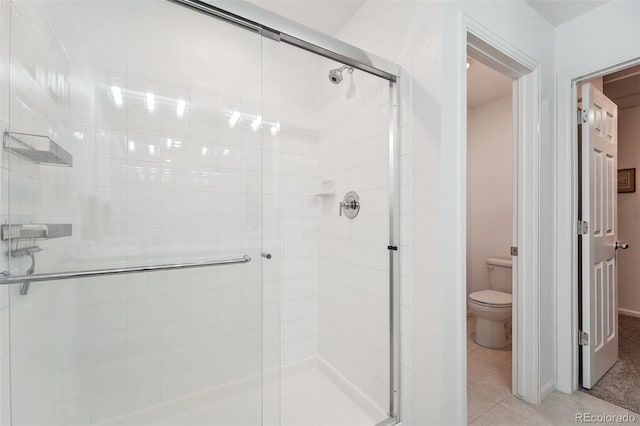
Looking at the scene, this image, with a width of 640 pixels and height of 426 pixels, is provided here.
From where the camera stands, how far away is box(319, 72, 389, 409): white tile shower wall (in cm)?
169

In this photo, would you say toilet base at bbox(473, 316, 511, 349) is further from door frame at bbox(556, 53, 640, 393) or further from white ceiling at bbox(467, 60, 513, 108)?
white ceiling at bbox(467, 60, 513, 108)

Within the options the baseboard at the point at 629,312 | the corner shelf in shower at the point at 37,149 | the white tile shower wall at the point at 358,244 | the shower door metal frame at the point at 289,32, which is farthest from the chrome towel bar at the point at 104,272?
the baseboard at the point at 629,312

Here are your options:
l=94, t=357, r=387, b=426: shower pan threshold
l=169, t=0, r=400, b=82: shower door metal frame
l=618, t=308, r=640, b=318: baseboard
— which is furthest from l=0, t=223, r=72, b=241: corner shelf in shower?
l=618, t=308, r=640, b=318: baseboard

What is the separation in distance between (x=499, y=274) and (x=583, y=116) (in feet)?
5.32

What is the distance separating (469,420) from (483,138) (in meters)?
2.76

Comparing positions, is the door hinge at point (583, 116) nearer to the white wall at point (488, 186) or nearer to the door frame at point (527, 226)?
the door frame at point (527, 226)

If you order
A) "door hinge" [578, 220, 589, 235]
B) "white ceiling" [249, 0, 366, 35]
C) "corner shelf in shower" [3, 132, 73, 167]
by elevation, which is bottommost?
"door hinge" [578, 220, 589, 235]

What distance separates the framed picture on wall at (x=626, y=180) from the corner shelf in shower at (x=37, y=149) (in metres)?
4.84

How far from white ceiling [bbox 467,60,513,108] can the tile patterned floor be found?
244cm

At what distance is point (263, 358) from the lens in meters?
1.50

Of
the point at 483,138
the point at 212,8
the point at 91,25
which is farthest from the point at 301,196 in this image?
the point at 483,138

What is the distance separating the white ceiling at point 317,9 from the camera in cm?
186

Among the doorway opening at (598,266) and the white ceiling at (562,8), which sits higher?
the white ceiling at (562,8)

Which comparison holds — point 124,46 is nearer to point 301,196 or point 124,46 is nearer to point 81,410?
point 301,196
